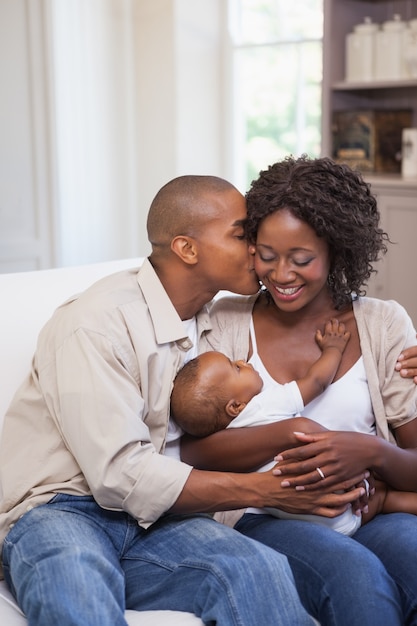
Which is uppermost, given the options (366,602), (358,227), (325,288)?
(358,227)

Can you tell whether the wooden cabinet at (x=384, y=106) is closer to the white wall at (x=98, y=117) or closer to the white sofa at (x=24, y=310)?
the white wall at (x=98, y=117)

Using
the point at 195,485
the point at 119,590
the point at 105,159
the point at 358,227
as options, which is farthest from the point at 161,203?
the point at 105,159

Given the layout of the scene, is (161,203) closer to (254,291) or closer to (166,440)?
(254,291)

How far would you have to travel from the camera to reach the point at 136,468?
1.46 meters

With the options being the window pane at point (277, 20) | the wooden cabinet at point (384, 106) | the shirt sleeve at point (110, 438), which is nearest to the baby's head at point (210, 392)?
the shirt sleeve at point (110, 438)

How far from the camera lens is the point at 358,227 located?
1.65 m

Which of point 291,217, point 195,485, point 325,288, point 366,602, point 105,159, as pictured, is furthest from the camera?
point 105,159

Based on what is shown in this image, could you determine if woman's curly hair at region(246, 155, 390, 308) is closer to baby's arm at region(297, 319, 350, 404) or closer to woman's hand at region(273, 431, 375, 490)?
baby's arm at region(297, 319, 350, 404)

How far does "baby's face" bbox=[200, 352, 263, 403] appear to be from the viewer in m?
1.63

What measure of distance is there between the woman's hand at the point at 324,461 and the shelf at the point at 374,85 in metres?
2.48

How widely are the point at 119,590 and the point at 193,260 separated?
0.60 metres

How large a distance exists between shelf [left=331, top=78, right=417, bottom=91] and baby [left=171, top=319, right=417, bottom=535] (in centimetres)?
232

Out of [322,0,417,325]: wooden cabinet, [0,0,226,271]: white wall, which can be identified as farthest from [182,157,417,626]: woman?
[0,0,226,271]: white wall

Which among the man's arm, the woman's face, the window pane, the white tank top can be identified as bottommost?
the man's arm
